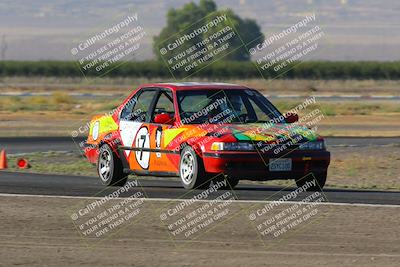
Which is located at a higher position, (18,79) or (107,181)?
(107,181)

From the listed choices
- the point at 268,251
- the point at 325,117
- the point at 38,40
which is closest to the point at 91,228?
the point at 268,251

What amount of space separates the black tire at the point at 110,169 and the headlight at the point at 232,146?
2073 millimetres

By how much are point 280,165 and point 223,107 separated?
52.9 inches

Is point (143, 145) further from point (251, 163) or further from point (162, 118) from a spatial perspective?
point (251, 163)

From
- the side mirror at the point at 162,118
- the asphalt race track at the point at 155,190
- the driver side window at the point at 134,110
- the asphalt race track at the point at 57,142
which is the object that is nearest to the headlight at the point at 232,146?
the asphalt race track at the point at 155,190

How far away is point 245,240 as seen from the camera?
437 inches

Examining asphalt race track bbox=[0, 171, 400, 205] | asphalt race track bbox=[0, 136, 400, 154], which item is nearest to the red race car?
asphalt race track bbox=[0, 171, 400, 205]

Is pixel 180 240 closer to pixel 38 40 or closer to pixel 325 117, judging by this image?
pixel 325 117

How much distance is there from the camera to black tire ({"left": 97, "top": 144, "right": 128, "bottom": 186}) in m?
16.6

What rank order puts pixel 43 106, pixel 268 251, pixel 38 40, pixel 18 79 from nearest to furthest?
pixel 268 251 < pixel 43 106 < pixel 18 79 < pixel 38 40

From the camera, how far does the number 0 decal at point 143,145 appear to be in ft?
53.3

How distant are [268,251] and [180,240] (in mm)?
992

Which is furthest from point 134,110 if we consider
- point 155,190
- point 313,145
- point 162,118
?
point 313,145

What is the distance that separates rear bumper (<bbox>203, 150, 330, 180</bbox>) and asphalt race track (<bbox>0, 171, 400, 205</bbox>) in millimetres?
290
